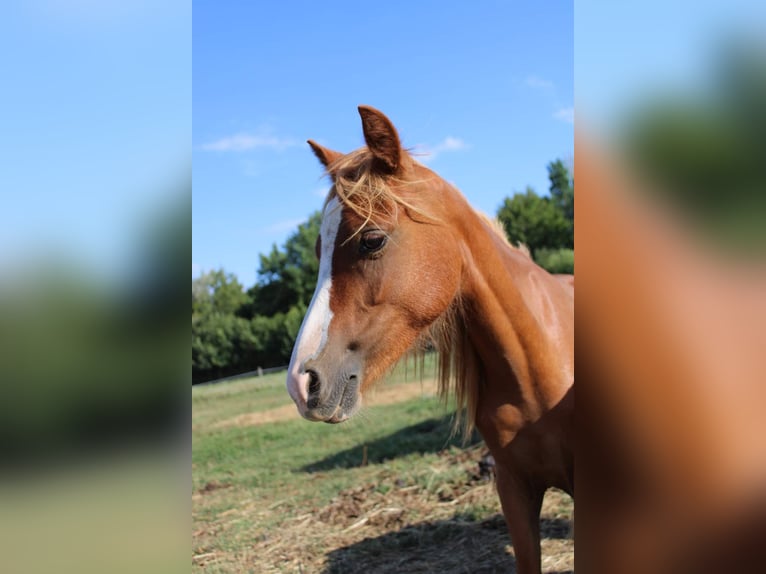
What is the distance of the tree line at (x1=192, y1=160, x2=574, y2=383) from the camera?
30328 mm

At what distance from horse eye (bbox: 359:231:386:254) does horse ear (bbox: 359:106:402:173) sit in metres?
0.33

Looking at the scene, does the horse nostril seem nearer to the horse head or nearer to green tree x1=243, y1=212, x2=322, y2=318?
the horse head

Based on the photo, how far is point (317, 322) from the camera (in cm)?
214

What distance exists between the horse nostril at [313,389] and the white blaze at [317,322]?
0.02m

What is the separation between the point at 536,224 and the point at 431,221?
34389mm

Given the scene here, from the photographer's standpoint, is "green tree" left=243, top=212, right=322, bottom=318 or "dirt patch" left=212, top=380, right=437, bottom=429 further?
"green tree" left=243, top=212, right=322, bottom=318

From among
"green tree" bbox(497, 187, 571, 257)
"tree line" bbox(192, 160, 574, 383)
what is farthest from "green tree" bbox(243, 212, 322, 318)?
"green tree" bbox(497, 187, 571, 257)

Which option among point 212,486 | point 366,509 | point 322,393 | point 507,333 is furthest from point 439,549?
point 212,486

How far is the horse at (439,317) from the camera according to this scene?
2186mm

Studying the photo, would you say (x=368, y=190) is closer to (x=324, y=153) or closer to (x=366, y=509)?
(x=324, y=153)

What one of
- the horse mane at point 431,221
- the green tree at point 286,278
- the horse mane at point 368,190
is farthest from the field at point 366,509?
the green tree at point 286,278

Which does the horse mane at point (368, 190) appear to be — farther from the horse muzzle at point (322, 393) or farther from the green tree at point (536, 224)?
the green tree at point (536, 224)

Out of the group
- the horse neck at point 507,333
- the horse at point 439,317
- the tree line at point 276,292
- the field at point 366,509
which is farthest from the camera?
the tree line at point 276,292

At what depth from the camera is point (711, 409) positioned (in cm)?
51
